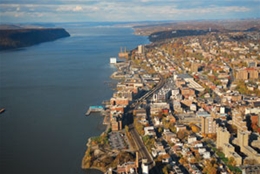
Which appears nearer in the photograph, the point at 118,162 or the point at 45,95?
the point at 118,162

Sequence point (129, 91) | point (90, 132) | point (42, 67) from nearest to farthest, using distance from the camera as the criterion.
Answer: point (90, 132) → point (129, 91) → point (42, 67)

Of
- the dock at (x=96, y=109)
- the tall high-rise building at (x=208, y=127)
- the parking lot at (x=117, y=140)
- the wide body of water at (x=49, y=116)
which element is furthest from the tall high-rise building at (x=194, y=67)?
the parking lot at (x=117, y=140)

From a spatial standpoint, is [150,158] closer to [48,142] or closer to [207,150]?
[207,150]

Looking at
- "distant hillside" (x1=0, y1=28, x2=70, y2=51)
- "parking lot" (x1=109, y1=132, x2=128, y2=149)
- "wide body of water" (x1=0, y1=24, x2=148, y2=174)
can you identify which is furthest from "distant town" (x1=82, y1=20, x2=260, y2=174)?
"distant hillside" (x1=0, y1=28, x2=70, y2=51)

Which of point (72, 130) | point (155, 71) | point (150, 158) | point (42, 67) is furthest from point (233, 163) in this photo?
point (42, 67)

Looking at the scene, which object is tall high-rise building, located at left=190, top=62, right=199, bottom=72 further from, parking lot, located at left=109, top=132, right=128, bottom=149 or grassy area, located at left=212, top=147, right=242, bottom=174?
grassy area, located at left=212, top=147, right=242, bottom=174

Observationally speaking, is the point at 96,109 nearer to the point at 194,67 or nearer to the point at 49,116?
the point at 49,116

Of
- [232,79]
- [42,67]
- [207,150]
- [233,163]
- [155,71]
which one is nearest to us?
[233,163]

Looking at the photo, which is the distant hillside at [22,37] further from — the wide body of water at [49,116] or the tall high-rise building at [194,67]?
the tall high-rise building at [194,67]
